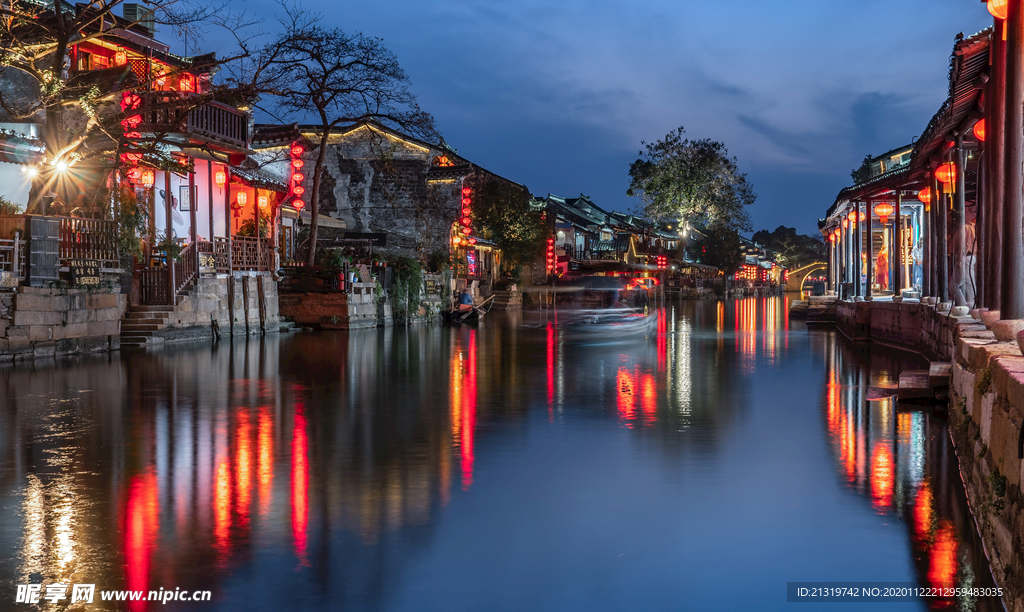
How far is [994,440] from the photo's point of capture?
543 cm

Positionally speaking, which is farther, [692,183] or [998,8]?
[692,183]

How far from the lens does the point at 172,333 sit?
22.4 metres

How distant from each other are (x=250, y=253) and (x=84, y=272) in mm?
7916

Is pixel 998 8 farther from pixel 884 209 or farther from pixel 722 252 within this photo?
pixel 722 252

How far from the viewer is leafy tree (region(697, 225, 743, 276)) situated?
8181cm

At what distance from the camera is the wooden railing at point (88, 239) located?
18984 mm

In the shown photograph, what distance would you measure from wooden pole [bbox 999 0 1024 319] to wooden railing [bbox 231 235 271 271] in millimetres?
21366

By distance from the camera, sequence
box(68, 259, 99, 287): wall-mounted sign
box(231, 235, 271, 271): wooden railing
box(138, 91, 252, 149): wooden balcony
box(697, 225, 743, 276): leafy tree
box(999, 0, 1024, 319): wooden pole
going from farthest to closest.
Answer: box(697, 225, 743, 276): leafy tree, box(231, 235, 271, 271): wooden railing, box(138, 91, 252, 149): wooden balcony, box(68, 259, 99, 287): wall-mounted sign, box(999, 0, 1024, 319): wooden pole

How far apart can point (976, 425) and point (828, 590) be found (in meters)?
2.62

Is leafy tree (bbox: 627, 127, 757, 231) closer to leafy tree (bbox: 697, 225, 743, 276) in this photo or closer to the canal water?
leafy tree (bbox: 697, 225, 743, 276)

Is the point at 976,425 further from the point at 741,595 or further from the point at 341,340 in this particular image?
the point at 341,340

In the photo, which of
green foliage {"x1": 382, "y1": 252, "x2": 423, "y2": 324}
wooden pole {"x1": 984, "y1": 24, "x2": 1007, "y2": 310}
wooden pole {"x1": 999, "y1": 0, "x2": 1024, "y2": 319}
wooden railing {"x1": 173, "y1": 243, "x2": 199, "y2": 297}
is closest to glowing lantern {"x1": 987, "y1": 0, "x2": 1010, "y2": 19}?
wooden pole {"x1": 999, "y1": 0, "x2": 1024, "y2": 319}

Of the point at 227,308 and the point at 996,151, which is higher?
the point at 996,151

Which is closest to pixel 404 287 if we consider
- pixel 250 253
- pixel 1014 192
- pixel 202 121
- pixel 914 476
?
pixel 250 253
